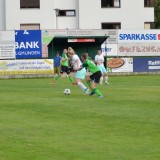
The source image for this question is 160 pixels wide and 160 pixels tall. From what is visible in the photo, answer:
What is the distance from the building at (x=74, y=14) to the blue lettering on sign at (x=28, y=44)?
7.47 m

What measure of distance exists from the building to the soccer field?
1602 inches

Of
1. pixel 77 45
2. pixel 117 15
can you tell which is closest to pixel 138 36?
pixel 77 45

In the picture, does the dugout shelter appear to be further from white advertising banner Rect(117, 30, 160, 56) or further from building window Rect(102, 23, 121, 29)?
building window Rect(102, 23, 121, 29)

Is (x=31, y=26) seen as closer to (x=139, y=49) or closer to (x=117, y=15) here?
(x=117, y=15)

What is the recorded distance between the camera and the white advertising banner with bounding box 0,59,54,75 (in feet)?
161

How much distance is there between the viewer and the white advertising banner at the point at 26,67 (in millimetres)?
49188

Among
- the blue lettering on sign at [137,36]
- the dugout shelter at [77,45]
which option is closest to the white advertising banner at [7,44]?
the dugout shelter at [77,45]

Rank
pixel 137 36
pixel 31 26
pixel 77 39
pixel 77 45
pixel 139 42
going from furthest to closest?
pixel 31 26 → pixel 139 42 → pixel 137 36 → pixel 77 45 → pixel 77 39

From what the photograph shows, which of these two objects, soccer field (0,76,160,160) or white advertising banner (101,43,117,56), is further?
white advertising banner (101,43,117,56)

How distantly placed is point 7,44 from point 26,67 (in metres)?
6.65

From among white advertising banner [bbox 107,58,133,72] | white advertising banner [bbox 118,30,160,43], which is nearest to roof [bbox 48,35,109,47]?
white advertising banner [bbox 107,58,133,72]

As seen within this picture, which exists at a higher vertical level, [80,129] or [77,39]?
[77,39]

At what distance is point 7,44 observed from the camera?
55688 millimetres

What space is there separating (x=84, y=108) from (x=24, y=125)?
4685mm
